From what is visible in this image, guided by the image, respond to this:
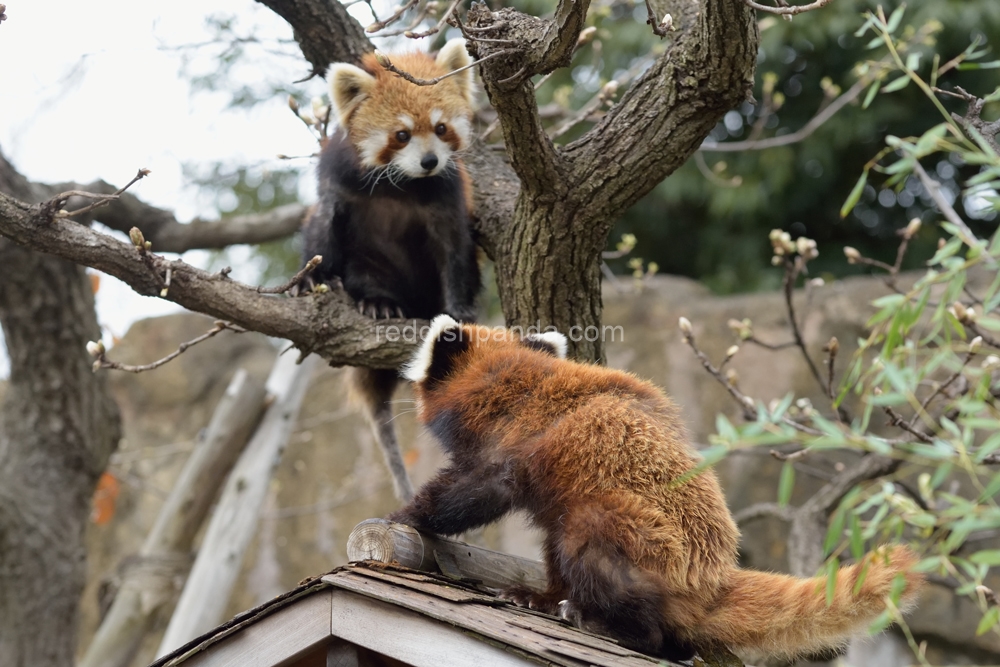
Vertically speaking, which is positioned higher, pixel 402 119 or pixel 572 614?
pixel 402 119

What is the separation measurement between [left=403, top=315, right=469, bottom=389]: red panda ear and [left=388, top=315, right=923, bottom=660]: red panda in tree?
44mm

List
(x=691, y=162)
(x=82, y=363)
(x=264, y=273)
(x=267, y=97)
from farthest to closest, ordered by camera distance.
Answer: (x=264, y=273) < (x=691, y=162) < (x=267, y=97) < (x=82, y=363)

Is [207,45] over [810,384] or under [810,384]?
over

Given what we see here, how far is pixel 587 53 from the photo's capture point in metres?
7.86

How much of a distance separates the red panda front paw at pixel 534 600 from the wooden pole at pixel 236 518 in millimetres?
2613

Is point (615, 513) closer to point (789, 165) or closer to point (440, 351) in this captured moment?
point (440, 351)

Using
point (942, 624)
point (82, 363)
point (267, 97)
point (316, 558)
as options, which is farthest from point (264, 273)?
point (942, 624)

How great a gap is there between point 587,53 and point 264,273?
3672 millimetres

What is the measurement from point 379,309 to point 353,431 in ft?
14.9

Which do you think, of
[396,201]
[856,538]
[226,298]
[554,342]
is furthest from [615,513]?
[396,201]

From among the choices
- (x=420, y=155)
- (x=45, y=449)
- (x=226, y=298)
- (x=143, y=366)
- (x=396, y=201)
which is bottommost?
(x=45, y=449)

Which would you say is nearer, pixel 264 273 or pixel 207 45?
pixel 207 45

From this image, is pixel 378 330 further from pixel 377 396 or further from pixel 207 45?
pixel 207 45

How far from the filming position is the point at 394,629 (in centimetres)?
213
